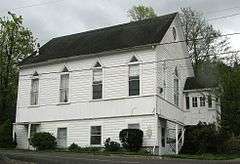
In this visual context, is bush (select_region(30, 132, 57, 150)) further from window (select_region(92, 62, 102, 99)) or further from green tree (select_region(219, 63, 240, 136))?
green tree (select_region(219, 63, 240, 136))

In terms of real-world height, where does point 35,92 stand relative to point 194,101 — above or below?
above

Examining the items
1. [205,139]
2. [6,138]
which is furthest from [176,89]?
[6,138]

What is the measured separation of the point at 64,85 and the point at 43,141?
5.03 metres

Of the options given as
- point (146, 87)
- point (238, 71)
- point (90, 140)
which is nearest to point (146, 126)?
point (146, 87)

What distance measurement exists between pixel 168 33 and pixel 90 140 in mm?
10563

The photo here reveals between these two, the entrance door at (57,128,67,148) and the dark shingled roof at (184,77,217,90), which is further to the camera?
the dark shingled roof at (184,77,217,90)

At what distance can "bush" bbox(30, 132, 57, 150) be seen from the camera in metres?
35.0

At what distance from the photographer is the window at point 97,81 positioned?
115 ft

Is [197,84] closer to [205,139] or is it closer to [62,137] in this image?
[205,139]

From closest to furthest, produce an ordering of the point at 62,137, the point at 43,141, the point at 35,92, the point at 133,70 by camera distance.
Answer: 1. the point at 133,70
2. the point at 43,141
3. the point at 62,137
4. the point at 35,92

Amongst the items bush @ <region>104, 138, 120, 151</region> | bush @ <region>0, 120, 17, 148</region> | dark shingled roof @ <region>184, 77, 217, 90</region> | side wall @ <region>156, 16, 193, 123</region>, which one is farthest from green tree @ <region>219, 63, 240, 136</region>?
bush @ <region>0, 120, 17, 148</region>

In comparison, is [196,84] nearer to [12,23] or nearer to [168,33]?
[168,33]

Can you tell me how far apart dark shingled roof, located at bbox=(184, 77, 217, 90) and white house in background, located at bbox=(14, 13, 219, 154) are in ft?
1.42

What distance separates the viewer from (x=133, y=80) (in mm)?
33375
